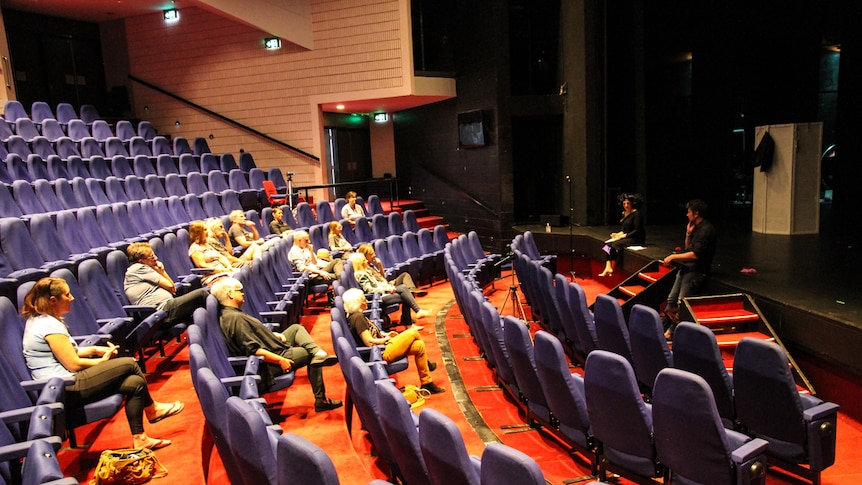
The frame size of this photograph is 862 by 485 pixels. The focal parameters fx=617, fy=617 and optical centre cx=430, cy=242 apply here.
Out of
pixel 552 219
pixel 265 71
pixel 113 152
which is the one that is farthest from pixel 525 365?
pixel 265 71

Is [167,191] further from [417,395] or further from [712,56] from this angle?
[712,56]

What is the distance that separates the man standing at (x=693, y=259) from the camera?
14.4 feet

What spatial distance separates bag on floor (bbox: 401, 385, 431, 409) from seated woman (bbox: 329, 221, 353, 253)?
283 cm

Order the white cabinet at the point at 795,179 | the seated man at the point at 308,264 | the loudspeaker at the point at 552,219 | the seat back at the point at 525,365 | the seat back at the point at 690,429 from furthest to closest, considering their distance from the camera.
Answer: the loudspeaker at the point at 552,219 → the white cabinet at the point at 795,179 → the seated man at the point at 308,264 → the seat back at the point at 525,365 → the seat back at the point at 690,429

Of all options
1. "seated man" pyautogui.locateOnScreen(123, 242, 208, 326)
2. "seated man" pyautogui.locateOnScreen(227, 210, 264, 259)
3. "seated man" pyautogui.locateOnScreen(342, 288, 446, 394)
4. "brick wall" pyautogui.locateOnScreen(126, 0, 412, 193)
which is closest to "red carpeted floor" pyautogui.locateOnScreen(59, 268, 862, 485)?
"seated man" pyautogui.locateOnScreen(342, 288, 446, 394)

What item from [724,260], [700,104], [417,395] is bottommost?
[417,395]

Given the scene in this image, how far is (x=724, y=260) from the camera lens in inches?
201

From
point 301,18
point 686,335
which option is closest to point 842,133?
point 686,335

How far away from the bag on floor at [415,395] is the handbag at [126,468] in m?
1.40

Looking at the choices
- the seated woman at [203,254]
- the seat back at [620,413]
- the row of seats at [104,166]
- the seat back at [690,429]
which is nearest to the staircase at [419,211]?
Result: the row of seats at [104,166]

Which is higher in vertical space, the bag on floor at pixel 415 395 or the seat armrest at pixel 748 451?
the seat armrest at pixel 748 451

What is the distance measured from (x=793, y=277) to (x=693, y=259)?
2.25 feet

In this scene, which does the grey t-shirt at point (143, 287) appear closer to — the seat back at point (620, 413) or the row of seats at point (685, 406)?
the row of seats at point (685, 406)

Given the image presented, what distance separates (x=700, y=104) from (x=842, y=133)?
1.74 metres
